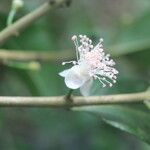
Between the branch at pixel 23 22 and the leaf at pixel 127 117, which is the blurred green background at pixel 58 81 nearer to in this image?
the branch at pixel 23 22

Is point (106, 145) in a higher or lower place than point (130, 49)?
lower

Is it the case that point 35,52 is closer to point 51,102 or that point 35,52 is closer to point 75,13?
point 75,13

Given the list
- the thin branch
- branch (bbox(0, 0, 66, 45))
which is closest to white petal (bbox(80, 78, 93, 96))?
branch (bbox(0, 0, 66, 45))

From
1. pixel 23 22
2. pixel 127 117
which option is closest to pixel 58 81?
pixel 23 22

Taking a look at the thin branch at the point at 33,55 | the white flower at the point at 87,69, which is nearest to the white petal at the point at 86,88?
the white flower at the point at 87,69

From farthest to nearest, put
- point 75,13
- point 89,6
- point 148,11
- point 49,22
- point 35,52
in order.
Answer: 1. point 89,6
2. point 75,13
3. point 49,22
4. point 148,11
5. point 35,52

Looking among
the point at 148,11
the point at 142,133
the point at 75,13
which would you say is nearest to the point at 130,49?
the point at 148,11
